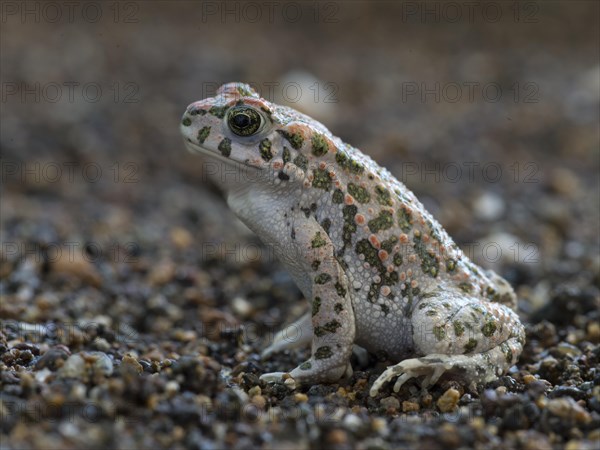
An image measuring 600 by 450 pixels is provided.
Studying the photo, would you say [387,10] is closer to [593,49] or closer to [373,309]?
[593,49]

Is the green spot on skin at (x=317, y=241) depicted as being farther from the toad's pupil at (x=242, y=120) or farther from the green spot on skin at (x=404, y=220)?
the toad's pupil at (x=242, y=120)

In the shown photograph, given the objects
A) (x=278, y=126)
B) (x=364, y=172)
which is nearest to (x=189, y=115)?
(x=278, y=126)

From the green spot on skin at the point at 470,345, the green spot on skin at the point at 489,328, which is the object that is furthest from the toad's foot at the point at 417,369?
the green spot on skin at the point at 489,328

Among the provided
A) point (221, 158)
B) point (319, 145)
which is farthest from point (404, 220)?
point (221, 158)

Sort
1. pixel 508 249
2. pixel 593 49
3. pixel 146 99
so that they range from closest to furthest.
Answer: pixel 508 249, pixel 146 99, pixel 593 49

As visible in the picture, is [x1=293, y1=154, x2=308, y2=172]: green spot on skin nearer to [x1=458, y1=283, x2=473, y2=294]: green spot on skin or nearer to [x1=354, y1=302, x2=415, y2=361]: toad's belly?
[x1=354, y1=302, x2=415, y2=361]: toad's belly

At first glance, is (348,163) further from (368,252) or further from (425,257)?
(425,257)

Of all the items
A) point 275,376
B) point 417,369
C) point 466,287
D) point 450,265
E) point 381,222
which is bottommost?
point 275,376
